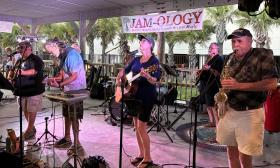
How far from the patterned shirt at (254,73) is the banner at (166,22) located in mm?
4910

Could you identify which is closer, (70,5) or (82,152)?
(82,152)

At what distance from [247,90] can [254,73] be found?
7.1 inches

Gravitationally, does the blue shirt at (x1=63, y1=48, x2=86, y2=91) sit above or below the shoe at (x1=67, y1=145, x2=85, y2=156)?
above

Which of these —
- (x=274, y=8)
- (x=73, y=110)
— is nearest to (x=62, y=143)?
(x=73, y=110)

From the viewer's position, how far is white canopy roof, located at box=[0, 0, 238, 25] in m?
8.16

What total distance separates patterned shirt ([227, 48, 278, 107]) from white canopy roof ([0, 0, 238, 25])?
4.75m

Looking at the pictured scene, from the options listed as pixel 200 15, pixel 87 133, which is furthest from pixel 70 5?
pixel 87 133

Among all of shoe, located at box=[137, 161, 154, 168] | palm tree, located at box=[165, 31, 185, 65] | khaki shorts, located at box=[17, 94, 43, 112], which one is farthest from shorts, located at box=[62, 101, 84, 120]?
palm tree, located at box=[165, 31, 185, 65]

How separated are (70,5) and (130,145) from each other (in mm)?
6161

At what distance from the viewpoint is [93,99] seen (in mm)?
10266

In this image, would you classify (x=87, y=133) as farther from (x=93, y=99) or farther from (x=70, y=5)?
(x=70, y=5)

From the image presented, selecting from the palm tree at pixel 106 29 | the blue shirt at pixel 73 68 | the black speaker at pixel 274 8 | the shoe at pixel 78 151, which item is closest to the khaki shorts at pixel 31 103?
the blue shirt at pixel 73 68

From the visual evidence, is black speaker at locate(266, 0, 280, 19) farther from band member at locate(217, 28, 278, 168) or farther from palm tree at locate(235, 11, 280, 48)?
palm tree at locate(235, 11, 280, 48)

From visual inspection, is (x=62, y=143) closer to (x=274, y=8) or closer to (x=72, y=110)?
(x=72, y=110)
